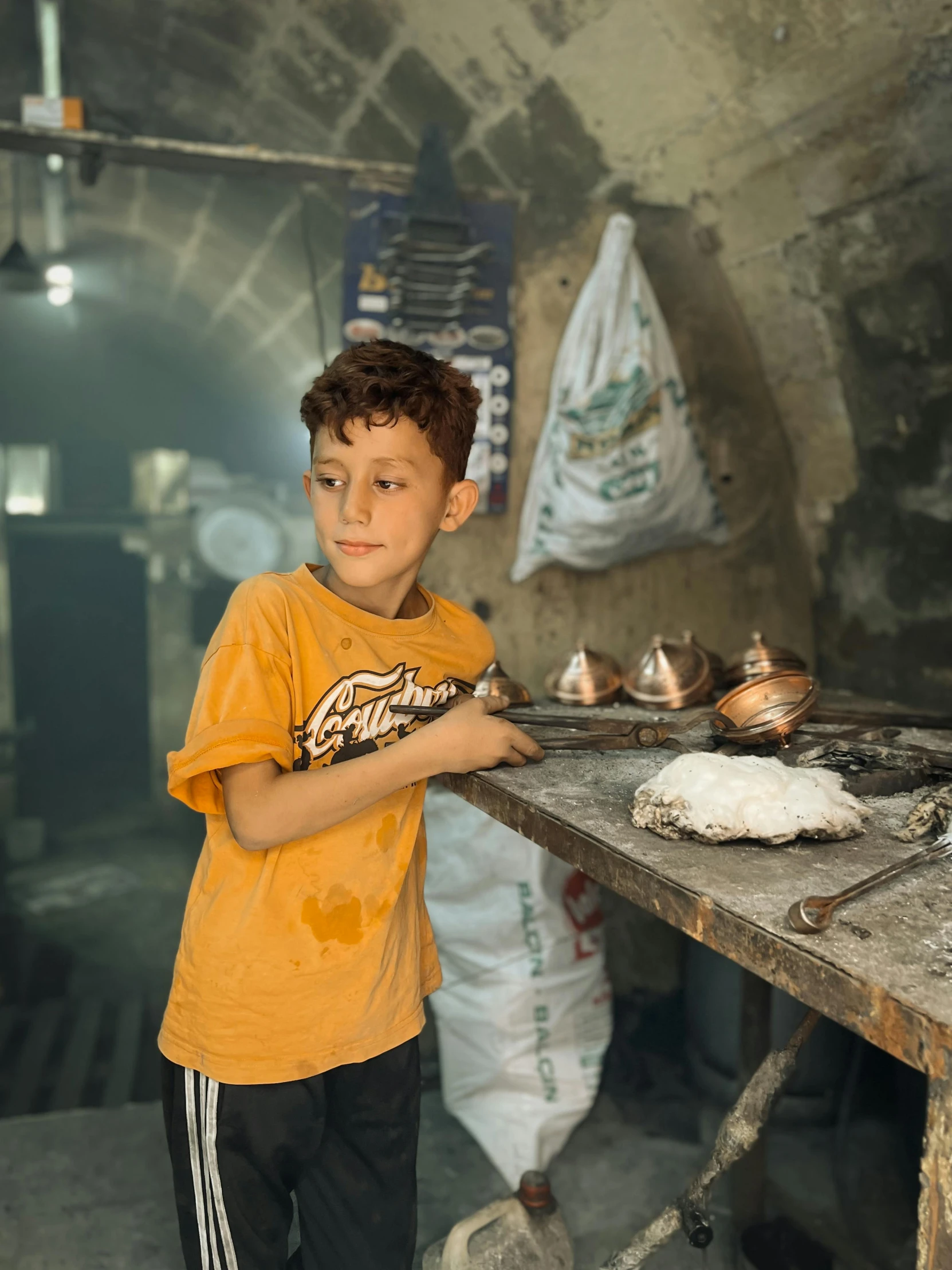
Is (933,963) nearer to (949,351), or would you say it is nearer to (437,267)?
(949,351)

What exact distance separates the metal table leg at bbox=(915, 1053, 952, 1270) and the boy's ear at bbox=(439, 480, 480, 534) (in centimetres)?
96

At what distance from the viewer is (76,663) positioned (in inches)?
144

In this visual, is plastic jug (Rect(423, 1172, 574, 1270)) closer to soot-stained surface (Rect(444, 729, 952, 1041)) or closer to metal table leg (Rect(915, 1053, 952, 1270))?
soot-stained surface (Rect(444, 729, 952, 1041))

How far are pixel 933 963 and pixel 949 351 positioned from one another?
2104 millimetres

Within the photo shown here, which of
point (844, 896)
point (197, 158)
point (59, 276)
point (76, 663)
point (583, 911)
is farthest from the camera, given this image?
point (76, 663)

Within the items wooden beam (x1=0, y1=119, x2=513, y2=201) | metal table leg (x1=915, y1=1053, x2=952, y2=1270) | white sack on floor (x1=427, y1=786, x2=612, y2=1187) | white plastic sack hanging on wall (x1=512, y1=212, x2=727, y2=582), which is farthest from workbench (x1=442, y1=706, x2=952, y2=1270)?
wooden beam (x1=0, y1=119, x2=513, y2=201)

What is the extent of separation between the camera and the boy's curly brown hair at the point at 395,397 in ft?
4.25

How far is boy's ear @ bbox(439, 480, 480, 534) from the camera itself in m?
1.42

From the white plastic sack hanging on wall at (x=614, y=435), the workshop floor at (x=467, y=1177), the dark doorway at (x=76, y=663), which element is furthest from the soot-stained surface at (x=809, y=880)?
the dark doorway at (x=76, y=663)

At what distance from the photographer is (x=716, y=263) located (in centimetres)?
296

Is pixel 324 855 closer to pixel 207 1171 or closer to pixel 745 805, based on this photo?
pixel 207 1171

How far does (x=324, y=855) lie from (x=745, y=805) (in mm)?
568

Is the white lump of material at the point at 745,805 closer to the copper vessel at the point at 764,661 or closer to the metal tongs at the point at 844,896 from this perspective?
the metal tongs at the point at 844,896

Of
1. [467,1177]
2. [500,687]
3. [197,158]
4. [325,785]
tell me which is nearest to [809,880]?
[325,785]
